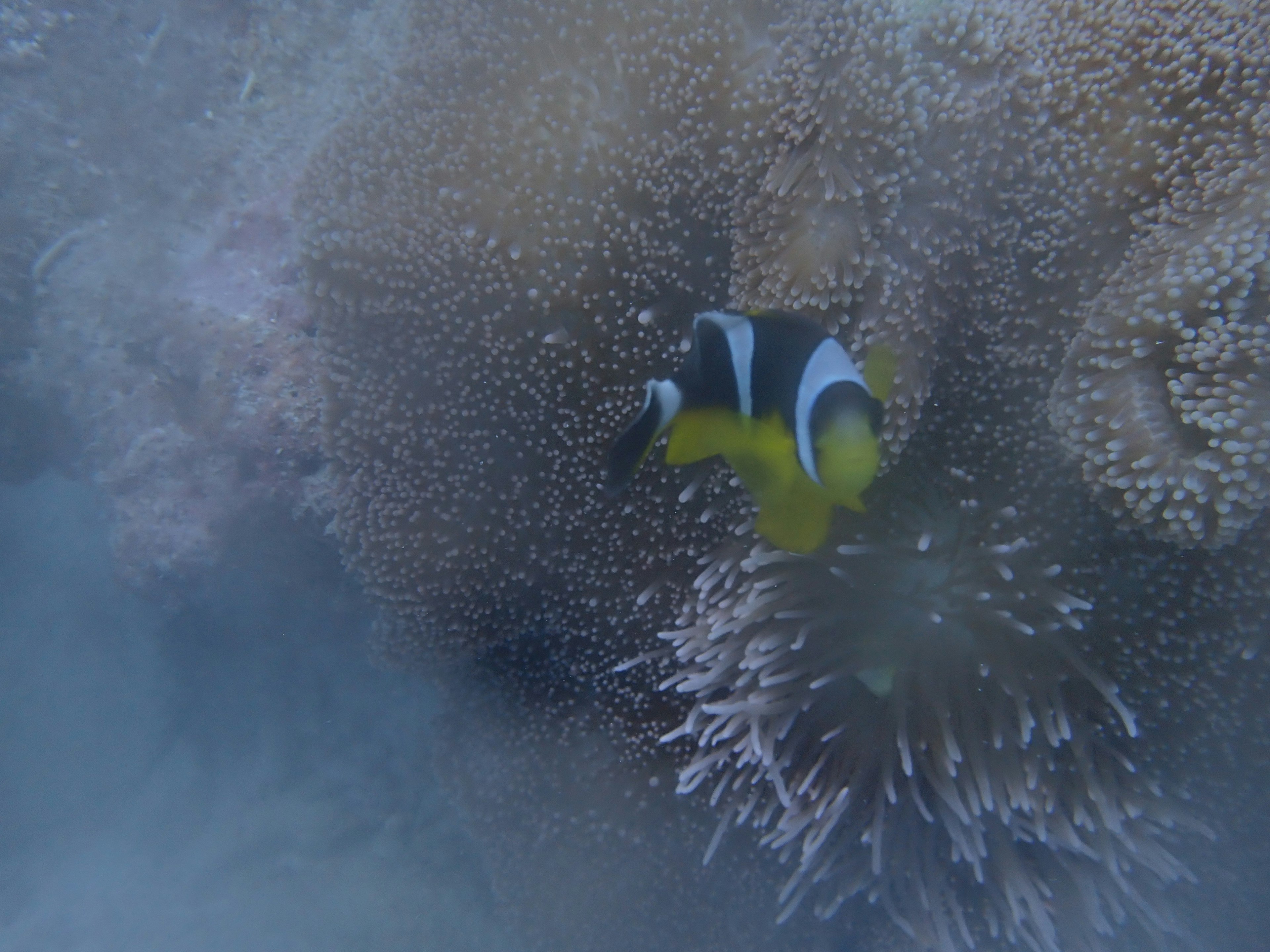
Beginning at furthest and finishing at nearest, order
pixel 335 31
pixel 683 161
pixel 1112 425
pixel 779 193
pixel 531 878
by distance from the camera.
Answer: pixel 335 31
pixel 531 878
pixel 683 161
pixel 779 193
pixel 1112 425

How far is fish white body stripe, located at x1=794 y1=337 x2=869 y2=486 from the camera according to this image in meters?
1.10

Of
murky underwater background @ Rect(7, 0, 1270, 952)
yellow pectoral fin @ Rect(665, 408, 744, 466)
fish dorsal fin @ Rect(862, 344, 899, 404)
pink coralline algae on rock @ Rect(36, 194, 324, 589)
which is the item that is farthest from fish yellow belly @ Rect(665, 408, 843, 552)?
pink coralline algae on rock @ Rect(36, 194, 324, 589)

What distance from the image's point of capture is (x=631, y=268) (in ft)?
7.24

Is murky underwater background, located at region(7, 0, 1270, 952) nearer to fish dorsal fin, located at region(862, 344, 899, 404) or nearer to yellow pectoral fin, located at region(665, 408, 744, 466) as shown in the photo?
fish dorsal fin, located at region(862, 344, 899, 404)

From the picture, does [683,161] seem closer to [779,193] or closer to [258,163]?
[779,193]

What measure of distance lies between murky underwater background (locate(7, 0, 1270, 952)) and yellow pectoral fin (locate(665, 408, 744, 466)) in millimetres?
1520

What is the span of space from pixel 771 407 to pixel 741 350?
4.1 inches

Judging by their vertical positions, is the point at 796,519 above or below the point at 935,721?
above

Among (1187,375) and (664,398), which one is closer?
(664,398)

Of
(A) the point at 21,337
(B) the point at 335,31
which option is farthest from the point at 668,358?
(A) the point at 21,337

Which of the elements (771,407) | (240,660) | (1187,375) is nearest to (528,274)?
(771,407)

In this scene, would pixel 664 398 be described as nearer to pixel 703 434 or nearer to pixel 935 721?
pixel 703 434

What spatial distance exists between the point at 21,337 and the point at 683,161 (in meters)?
4.55

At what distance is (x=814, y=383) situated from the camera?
1.11 metres
